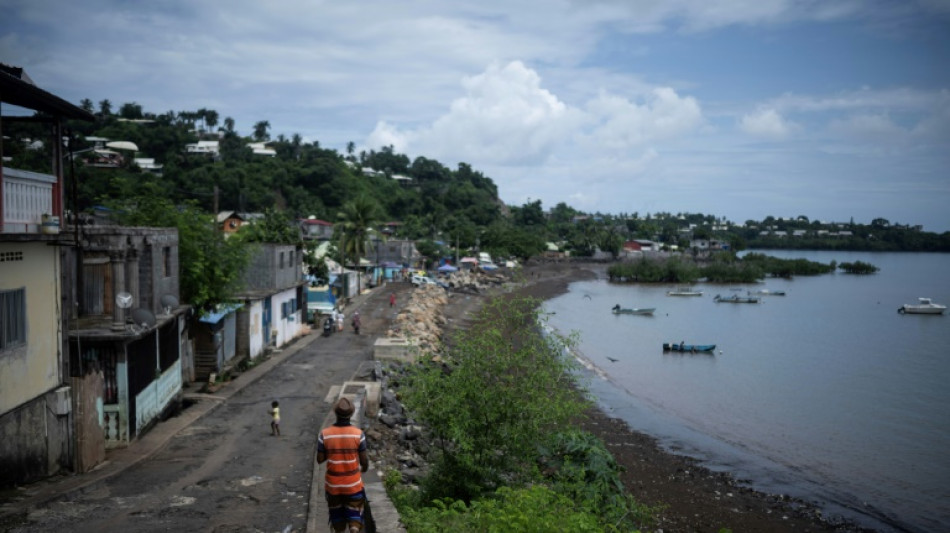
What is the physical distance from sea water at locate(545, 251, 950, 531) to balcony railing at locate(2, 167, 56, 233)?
11757 mm

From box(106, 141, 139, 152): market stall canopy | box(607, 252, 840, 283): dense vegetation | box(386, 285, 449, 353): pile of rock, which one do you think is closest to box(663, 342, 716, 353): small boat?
box(386, 285, 449, 353): pile of rock

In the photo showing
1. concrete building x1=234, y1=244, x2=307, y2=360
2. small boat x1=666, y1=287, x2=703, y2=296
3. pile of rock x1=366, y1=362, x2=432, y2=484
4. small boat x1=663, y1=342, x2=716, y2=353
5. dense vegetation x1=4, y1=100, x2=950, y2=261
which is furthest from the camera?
small boat x1=666, y1=287, x2=703, y2=296

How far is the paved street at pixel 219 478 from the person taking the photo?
10.9 m

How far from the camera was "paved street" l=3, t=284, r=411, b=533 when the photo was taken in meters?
10.9

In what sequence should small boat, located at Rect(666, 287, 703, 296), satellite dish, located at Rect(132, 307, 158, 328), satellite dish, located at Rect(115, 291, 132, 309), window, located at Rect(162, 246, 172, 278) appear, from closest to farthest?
1. satellite dish, located at Rect(115, 291, 132, 309)
2. satellite dish, located at Rect(132, 307, 158, 328)
3. window, located at Rect(162, 246, 172, 278)
4. small boat, located at Rect(666, 287, 703, 296)

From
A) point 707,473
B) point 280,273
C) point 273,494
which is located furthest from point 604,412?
point 273,494

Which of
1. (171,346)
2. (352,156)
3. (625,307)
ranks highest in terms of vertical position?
(352,156)

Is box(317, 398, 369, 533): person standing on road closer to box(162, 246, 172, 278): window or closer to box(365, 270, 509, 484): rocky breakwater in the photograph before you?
box(365, 270, 509, 484): rocky breakwater

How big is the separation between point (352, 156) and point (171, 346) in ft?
589

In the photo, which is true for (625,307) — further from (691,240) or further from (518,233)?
(691,240)

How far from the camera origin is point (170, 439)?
1645 centimetres

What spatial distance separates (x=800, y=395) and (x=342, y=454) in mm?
36205

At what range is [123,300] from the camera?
52.1ft

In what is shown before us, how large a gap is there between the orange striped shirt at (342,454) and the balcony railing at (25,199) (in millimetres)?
8609
